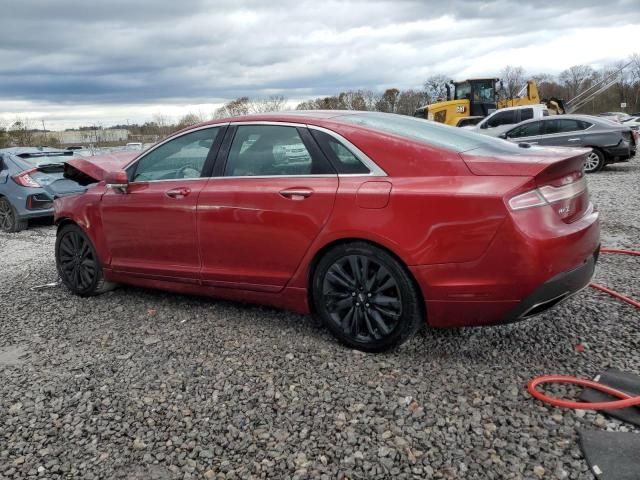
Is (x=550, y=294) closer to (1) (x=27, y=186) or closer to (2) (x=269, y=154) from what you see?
(2) (x=269, y=154)

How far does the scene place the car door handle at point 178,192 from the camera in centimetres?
404

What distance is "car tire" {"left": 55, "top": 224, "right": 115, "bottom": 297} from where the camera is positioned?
4887mm

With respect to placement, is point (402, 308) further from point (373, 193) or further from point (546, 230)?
point (546, 230)

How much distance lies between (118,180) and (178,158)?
555 mm

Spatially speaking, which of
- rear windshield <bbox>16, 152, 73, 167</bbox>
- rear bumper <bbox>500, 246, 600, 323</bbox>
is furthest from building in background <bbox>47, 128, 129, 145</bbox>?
rear bumper <bbox>500, 246, 600, 323</bbox>

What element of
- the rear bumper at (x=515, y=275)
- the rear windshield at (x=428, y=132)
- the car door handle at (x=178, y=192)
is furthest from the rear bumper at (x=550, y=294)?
the car door handle at (x=178, y=192)

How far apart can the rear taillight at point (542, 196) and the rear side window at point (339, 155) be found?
889 mm

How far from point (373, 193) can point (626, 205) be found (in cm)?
684

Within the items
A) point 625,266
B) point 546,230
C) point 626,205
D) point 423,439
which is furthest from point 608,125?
point 423,439

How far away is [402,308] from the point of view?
3.19 meters

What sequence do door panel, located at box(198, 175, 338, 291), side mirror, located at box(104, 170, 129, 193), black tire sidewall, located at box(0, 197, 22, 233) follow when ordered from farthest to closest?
black tire sidewall, located at box(0, 197, 22, 233) < side mirror, located at box(104, 170, 129, 193) < door panel, located at box(198, 175, 338, 291)

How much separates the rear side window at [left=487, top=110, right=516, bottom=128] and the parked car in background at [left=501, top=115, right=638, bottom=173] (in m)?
4.03

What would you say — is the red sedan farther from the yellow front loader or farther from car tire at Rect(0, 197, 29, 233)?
the yellow front loader

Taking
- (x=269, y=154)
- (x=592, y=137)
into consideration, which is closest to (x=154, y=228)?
(x=269, y=154)
